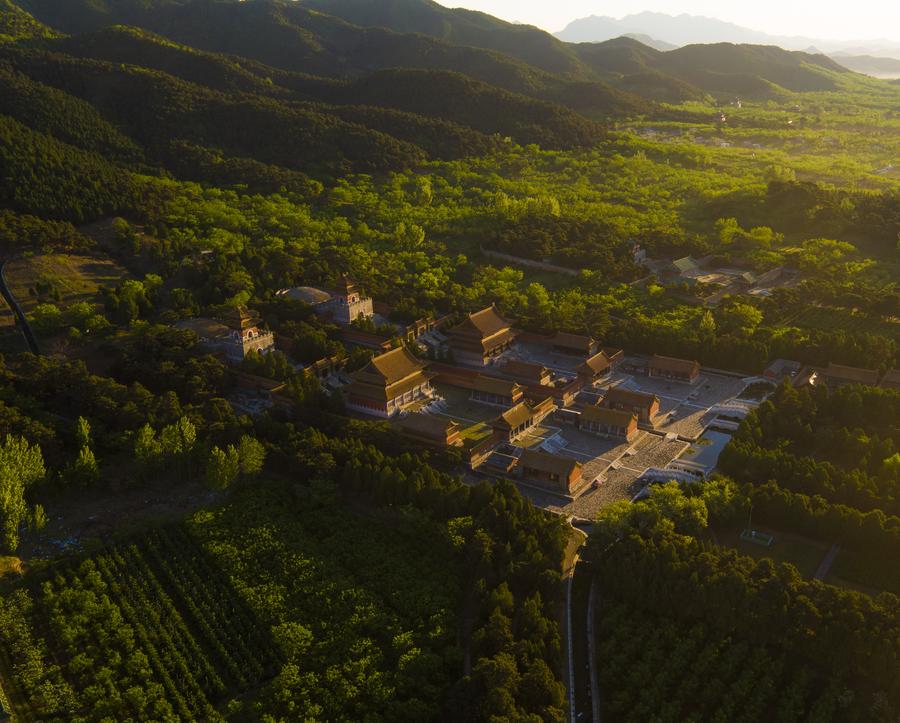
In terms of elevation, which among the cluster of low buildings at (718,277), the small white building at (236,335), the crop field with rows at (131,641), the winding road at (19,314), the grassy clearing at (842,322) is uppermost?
the grassy clearing at (842,322)

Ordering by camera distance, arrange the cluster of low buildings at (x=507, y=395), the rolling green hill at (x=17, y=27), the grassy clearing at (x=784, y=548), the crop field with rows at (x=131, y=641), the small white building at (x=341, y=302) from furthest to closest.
Result: the rolling green hill at (x=17, y=27), the small white building at (x=341, y=302), the cluster of low buildings at (x=507, y=395), the grassy clearing at (x=784, y=548), the crop field with rows at (x=131, y=641)

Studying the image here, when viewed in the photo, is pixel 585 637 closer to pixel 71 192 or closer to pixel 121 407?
pixel 121 407

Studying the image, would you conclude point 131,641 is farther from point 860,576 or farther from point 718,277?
point 718,277

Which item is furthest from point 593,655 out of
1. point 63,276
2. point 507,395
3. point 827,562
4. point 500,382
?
point 63,276

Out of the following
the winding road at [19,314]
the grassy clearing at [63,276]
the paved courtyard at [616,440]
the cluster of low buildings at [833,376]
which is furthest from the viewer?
the grassy clearing at [63,276]

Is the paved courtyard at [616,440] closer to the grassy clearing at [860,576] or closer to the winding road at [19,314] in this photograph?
the grassy clearing at [860,576]

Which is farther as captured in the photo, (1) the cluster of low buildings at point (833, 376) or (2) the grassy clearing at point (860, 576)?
(1) the cluster of low buildings at point (833, 376)

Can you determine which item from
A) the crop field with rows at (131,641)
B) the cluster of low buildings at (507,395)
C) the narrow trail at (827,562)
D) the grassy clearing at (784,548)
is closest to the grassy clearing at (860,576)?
the narrow trail at (827,562)
